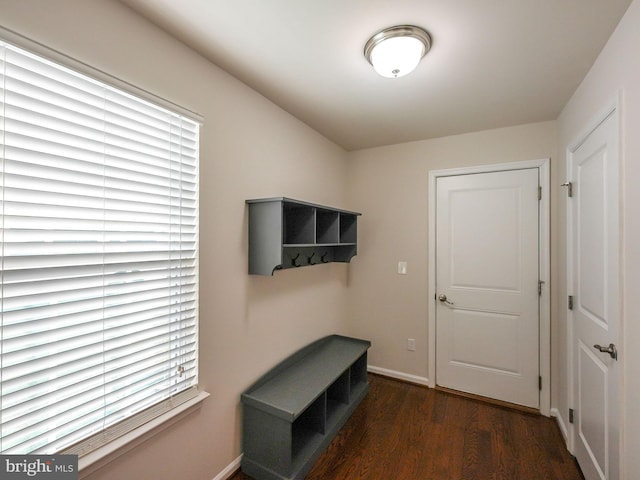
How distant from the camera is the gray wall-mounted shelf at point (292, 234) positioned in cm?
182

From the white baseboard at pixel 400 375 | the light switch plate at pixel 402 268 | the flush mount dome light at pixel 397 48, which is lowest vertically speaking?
the white baseboard at pixel 400 375

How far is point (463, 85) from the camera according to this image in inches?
74.9

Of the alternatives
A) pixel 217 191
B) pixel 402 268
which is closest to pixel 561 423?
pixel 402 268

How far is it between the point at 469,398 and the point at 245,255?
244 centimetres

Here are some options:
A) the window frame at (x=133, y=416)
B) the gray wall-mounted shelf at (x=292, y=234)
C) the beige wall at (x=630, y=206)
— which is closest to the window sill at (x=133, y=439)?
the window frame at (x=133, y=416)

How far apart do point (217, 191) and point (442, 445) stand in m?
2.33

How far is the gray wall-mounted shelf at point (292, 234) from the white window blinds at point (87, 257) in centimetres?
44

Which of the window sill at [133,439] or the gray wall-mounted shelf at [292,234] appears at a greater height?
the gray wall-mounted shelf at [292,234]

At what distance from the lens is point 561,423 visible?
2242 millimetres

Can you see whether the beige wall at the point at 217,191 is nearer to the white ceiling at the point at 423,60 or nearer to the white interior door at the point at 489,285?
the white ceiling at the point at 423,60

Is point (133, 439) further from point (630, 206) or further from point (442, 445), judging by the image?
point (630, 206)

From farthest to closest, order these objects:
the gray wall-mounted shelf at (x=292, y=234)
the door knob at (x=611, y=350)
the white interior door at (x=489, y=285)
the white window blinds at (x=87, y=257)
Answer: the white interior door at (x=489, y=285)
the gray wall-mounted shelf at (x=292, y=234)
the door knob at (x=611, y=350)
the white window blinds at (x=87, y=257)

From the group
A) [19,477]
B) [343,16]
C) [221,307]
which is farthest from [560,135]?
[19,477]

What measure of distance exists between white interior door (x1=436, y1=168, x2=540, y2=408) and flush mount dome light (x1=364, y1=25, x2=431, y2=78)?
1.55 m
